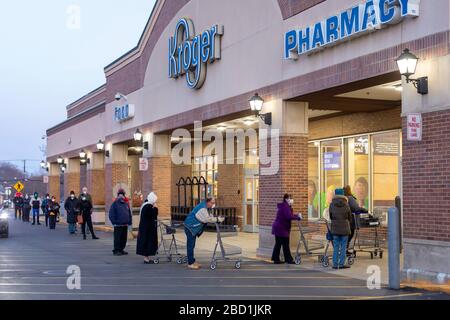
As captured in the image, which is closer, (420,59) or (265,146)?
(420,59)

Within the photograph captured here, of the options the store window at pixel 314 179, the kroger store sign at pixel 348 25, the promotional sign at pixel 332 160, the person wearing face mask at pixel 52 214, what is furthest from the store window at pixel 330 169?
the person wearing face mask at pixel 52 214

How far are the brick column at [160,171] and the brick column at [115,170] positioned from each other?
15.2 ft

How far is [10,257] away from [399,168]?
11.0 m

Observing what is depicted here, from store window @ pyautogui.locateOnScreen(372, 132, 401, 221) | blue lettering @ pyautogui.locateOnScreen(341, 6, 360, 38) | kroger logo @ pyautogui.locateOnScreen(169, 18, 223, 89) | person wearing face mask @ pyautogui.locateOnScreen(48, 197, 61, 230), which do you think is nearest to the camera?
blue lettering @ pyautogui.locateOnScreen(341, 6, 360, 38)

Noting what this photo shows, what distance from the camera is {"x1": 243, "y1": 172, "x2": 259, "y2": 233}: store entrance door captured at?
26198 millimetres

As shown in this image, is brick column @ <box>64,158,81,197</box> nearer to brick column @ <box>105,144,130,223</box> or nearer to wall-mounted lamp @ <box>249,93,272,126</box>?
brick column @ <box>105,144,130,223</box>

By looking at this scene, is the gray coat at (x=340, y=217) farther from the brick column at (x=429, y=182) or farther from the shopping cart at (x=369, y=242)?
the brick column at (x=429, y=182)

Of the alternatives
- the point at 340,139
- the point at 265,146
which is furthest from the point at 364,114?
the point at 265,146

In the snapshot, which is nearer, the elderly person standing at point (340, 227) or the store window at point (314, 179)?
the elderly person standing at point (340, 227)

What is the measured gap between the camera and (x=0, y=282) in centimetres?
1214

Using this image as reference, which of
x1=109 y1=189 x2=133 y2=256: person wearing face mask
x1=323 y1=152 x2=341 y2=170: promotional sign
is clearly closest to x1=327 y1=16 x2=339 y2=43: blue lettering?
x1=323 y1=152 x2=341 y2=170: promotional sign

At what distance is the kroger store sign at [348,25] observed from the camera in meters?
12.1

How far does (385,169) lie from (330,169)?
2.79m

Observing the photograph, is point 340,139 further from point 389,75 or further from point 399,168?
point 389,75
